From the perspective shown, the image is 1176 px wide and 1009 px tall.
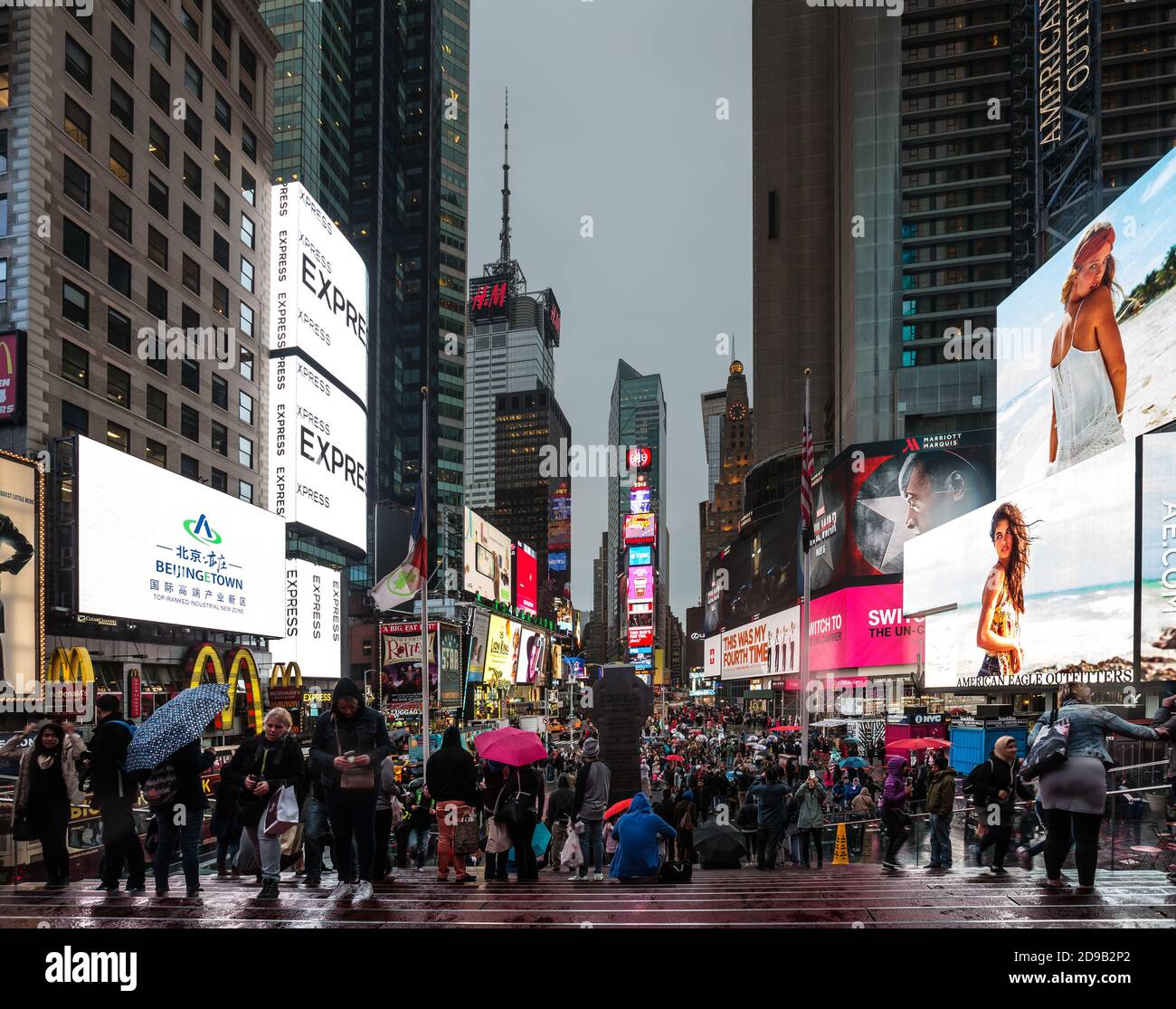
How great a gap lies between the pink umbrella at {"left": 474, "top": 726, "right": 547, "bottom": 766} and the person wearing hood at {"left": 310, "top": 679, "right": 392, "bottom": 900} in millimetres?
3258

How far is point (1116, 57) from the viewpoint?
85.3 meters

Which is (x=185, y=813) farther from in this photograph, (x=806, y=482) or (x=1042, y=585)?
(x=1042, y=585)

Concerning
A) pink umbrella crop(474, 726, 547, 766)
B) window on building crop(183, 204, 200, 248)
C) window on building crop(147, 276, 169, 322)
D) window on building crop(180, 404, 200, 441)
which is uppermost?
window on building crop(183, 204, 200, 248)

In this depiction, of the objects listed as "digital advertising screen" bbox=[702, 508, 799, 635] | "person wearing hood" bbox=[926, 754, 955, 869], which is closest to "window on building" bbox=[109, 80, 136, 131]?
"person wearing hood" bbox=[926, 754, 955, 869]

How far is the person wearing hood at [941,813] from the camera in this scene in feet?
42.5

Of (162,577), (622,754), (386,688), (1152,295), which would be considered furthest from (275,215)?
(1152,295)

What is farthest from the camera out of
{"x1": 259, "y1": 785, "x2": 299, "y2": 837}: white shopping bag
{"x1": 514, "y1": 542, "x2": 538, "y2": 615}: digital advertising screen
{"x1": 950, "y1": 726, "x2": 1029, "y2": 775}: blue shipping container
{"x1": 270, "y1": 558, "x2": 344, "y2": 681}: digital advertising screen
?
{"x1": 514, "y1": 542, "x2": 538, "y2": 615}: digital advertising screen

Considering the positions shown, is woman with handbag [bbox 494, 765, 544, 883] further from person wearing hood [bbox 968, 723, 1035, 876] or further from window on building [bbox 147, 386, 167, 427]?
window on building [bbox 147, 386, 167, 427]

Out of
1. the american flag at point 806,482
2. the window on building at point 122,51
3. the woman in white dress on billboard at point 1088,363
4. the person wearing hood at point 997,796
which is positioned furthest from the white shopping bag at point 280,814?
the window on building at point 122,51

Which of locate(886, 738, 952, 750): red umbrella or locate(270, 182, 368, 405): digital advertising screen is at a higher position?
locate(270, 182, 368, 405): digital advertising screen

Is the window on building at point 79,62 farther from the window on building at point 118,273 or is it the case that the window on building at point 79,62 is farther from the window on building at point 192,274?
the window on building at point 192,274

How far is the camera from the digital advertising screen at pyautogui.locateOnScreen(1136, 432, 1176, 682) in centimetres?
3206

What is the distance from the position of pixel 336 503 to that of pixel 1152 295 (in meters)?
47.4
